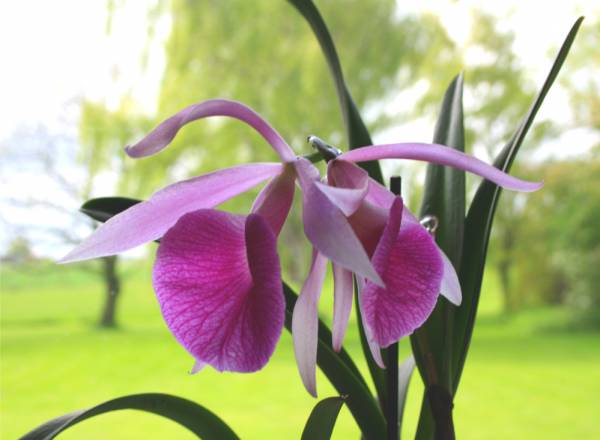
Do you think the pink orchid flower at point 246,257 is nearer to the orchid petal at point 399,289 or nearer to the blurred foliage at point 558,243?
the orchid petal at point 399,289

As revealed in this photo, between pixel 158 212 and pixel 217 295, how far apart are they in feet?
0.24

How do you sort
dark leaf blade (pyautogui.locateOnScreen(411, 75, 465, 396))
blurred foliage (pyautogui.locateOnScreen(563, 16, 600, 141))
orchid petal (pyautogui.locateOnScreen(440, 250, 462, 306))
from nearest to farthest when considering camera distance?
orchid petal (pyautogui.locateOnScreen(440, 250, 462, 306)), dark leaf blade (pyautogui.locateOnScreen(411, 75, 465, 396)), blurred foliage (pyautogui.locateOnScreen(563, 16, 600, 141))

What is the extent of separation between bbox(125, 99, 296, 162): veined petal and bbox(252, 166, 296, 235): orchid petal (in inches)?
0.5

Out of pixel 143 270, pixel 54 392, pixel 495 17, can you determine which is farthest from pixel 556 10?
pixel 54 392

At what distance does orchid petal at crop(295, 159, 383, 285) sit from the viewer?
330 millimetres

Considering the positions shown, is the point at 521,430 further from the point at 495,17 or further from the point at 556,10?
the point at 495,17

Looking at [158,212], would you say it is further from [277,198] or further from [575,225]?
[575,225]

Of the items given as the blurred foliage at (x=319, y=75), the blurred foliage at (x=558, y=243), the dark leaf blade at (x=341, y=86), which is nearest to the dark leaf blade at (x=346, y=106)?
→ the dark leaf blade at (x=341, y=86)

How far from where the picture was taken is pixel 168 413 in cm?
48

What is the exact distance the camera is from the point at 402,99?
5477 mm

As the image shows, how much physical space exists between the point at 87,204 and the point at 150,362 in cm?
365

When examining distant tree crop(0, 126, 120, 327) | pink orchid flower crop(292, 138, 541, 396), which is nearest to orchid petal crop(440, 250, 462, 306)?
pink orchid flower crop(292, 138, 541, 396)

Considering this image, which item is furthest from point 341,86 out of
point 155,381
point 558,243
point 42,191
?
point 558,243

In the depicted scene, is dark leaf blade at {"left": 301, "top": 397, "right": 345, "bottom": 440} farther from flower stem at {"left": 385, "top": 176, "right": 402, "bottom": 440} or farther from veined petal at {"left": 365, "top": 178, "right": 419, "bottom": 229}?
veined petal at {"left": 365, "top": 178, "right": 419, "bottom": 229}
